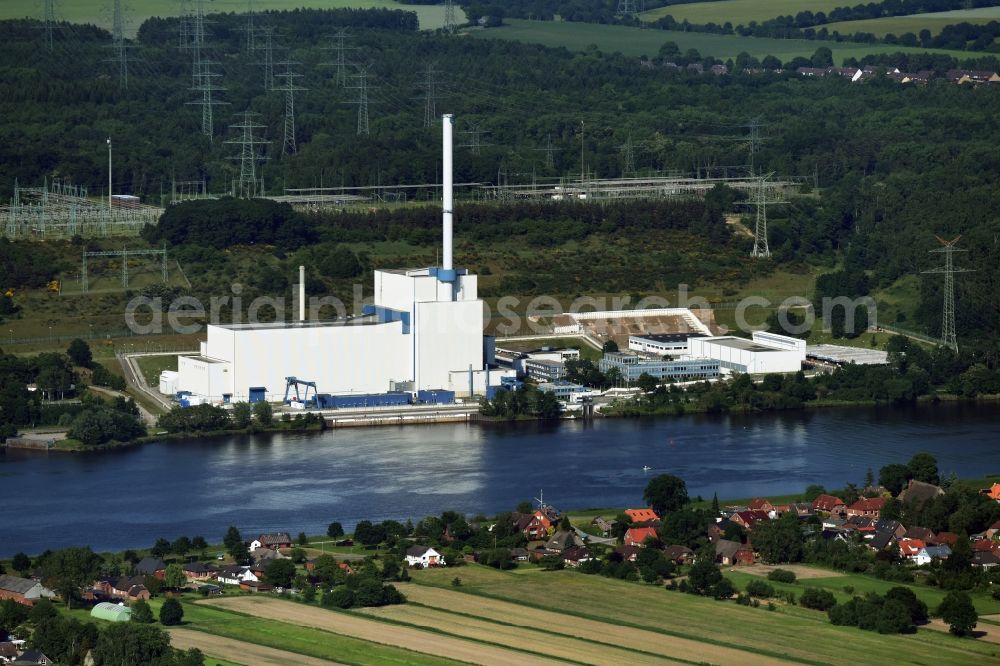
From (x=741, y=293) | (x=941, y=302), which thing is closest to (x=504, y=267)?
(x=741, y=293)

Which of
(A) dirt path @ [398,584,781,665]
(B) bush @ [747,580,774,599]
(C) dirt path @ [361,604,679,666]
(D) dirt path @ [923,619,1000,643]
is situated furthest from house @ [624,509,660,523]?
(D) dirt path @ [923,619,1000,643]

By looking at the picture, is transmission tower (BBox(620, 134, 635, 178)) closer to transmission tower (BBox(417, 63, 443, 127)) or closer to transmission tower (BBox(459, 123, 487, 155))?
transmission tower (BBox(459, 123, 487, 155))

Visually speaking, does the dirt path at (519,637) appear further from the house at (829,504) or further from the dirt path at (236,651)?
the house at (829,504)

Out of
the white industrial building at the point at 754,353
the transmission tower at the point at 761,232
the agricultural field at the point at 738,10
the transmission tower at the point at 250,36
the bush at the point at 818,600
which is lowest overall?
the bush at the point at 818,600

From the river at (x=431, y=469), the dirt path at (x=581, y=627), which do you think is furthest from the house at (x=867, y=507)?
the dirt path at (x=581, y=627)

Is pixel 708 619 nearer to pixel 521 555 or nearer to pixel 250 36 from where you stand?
pixel 521 555

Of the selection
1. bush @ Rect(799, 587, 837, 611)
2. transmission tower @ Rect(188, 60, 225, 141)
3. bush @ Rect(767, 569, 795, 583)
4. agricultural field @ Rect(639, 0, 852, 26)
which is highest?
agricultural field @ Rect(639, 0, 852, 26)

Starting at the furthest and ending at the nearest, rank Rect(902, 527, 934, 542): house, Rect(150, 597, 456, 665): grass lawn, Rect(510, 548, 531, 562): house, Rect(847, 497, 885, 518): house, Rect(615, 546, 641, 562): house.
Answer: Rect(847, 497, 885, 518): house < Rect(902, 527, 934, 542): house < Rect(510, 548, 531, 562): house < Rect(615, 546, 641, 562): house < Rect(150, 597, 456, 665): grass lawn
